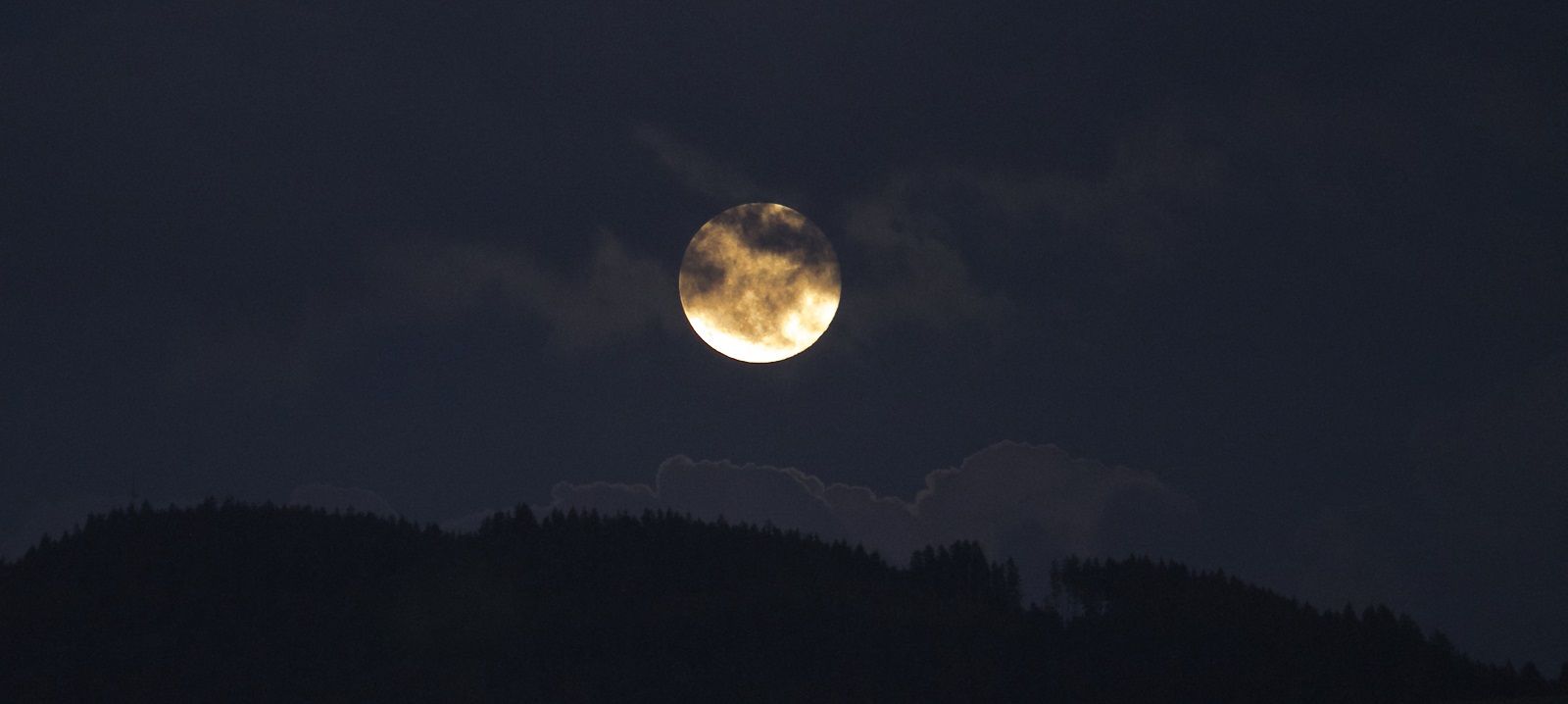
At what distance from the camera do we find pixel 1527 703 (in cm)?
15325

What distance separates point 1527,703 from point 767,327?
252 feet

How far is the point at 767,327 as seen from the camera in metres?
144

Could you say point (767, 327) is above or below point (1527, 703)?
above
